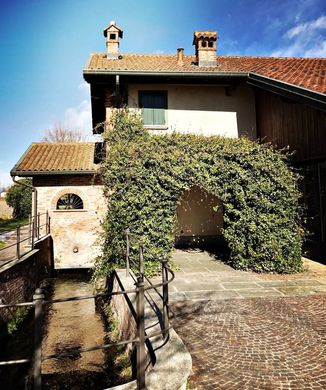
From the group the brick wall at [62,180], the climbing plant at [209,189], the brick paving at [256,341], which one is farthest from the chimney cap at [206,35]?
the brick paving at [256,341]

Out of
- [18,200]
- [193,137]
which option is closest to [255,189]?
[193,137]

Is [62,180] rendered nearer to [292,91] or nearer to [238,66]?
[238,66]

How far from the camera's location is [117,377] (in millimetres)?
4582

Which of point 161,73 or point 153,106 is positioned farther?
point 153,106

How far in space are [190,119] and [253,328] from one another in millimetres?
7757

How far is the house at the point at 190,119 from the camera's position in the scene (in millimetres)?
8352

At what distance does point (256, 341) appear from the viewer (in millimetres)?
3752

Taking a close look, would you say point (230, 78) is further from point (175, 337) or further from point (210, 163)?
point (175, 337)

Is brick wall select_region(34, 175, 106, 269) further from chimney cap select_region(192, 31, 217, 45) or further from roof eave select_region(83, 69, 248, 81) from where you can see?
chimney cap select_region(192, 31, 217, 45)

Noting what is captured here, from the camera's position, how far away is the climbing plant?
7.18 meters

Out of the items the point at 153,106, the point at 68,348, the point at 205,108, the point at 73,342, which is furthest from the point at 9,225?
the point at 68,348

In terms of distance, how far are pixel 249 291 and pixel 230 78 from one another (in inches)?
280

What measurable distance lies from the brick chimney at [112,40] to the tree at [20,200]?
1610 centimetres

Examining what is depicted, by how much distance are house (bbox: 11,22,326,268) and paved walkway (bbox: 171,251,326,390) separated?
11.0 ft
